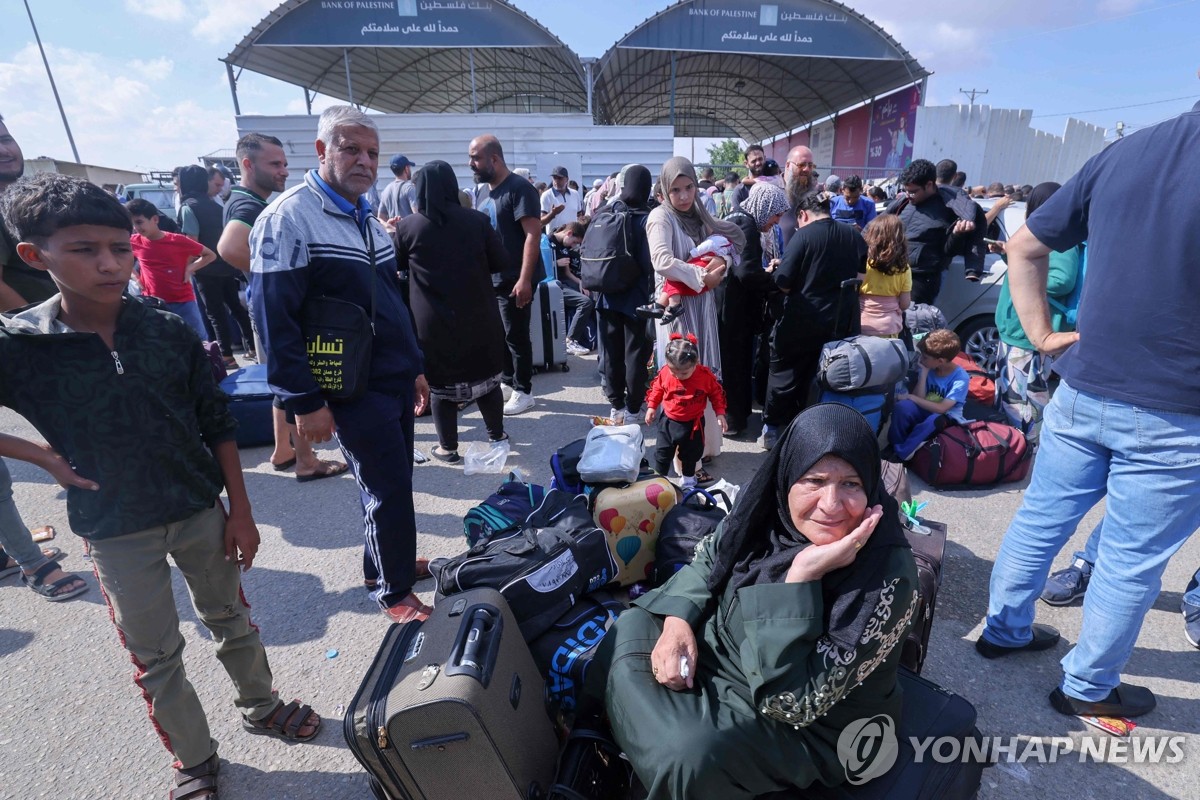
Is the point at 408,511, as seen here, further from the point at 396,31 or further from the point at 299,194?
the point at 396,31

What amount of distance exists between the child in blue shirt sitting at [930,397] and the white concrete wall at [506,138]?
1389cm

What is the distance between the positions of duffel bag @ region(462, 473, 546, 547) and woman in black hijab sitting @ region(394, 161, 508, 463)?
3.64 ft

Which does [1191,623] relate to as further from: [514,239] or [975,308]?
[514,239]

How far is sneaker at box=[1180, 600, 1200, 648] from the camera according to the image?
2.47m

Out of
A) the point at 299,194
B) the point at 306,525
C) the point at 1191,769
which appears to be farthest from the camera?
the point at 306,525

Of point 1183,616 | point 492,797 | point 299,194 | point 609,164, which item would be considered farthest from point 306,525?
point 609,164

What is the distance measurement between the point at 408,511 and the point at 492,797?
127 centimetres

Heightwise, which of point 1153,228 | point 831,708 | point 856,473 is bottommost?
point 831,708

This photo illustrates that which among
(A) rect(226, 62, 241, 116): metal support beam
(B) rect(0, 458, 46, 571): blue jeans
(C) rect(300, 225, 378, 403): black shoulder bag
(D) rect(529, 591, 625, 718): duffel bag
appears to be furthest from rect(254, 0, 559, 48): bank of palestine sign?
(D) rect(529, 591, 625, 718): duffel bag

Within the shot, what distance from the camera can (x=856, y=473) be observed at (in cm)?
154

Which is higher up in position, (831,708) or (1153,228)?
(1153,228)

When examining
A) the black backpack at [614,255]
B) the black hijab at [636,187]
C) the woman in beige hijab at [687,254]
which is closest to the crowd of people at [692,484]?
the black backpack at [614,255]

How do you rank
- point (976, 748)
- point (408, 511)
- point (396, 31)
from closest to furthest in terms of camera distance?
point (976, 748) < point (408, 511) < point (396, 31)

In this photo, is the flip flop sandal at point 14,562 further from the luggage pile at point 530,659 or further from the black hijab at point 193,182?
the black hijab at point 193,182
